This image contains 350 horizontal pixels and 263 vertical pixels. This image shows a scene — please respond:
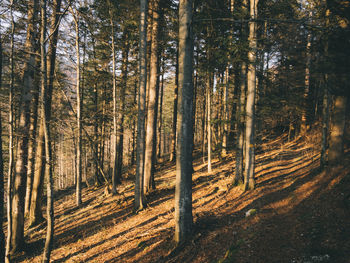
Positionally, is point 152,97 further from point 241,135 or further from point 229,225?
point 229,225

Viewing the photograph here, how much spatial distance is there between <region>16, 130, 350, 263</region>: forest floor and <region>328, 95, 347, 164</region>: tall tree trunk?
411 millimetres

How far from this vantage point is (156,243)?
6355 mm

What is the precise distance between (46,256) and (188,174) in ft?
15.3

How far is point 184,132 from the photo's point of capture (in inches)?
214

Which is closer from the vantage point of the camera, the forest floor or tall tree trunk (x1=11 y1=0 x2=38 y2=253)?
the forest floor

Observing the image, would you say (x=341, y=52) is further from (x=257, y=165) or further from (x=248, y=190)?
(x=257, y=165)

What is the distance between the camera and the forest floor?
13.8 ft

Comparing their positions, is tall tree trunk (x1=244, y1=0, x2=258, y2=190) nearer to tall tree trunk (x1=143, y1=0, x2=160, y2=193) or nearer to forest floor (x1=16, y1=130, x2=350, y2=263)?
forest floor (x1=16, y1=130, x2=350, y2=263)

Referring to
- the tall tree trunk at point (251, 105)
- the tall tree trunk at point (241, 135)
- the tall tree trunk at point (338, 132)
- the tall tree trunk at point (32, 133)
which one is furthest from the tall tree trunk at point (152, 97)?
the tall tree trunk at point (338, 132)

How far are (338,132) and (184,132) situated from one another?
20.2 ft

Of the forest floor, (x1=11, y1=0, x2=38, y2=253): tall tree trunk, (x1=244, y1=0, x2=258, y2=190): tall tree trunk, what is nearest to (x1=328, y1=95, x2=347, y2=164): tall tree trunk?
the forest floor

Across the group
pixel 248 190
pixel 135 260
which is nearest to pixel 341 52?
pixel 248 190

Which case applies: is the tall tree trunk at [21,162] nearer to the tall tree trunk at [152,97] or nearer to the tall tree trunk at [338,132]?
the tall tree trunk at [152,97]

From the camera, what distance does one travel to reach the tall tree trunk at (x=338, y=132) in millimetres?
7238
